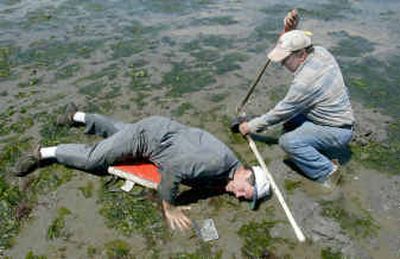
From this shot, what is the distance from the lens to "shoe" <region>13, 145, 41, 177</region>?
6.75 meters

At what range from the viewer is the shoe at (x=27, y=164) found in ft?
22.1

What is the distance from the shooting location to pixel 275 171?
23.4 feet

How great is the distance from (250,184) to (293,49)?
2001 millimetres

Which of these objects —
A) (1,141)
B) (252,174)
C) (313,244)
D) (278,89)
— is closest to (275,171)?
(252,174)

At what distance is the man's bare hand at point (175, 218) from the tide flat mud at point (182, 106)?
4.9 inches

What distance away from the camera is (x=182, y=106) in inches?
342

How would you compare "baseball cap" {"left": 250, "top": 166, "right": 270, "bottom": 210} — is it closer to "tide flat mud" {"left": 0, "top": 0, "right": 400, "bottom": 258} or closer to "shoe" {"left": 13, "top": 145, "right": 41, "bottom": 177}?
"tide flat mud" {"left": 0, "top": 0, "right": 400, "bottom": 258}

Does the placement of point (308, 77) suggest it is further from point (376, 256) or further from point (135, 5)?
point (135, 5)

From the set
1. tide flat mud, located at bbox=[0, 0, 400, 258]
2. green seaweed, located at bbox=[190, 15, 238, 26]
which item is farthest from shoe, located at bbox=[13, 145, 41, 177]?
green seaweed, located at bbox=[190, 15, 238, 26]

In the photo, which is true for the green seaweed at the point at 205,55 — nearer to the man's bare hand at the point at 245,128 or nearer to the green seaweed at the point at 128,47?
the green seaweed at the point at 128,47

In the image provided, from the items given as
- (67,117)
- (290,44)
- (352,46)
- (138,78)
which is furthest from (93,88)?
(352,46)

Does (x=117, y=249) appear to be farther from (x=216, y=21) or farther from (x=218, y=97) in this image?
(x=216, y=21)

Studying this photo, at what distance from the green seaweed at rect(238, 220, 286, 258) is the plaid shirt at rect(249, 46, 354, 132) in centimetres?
162

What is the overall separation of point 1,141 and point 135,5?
752 cm
